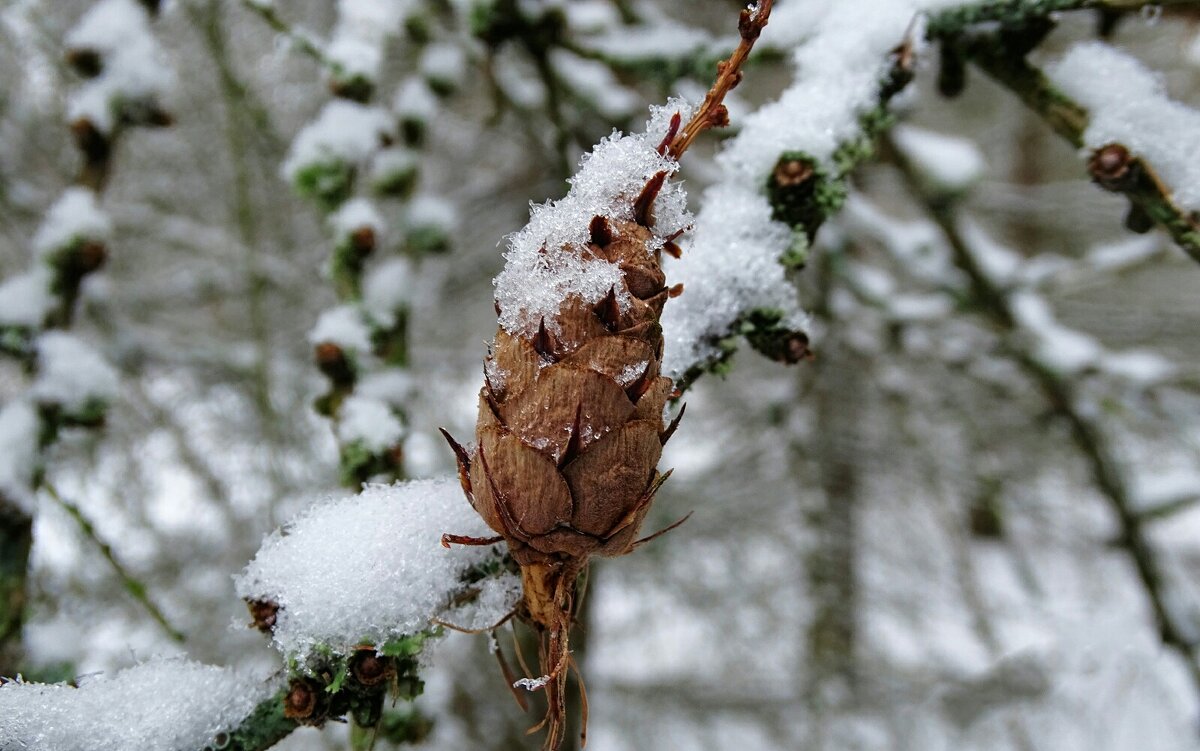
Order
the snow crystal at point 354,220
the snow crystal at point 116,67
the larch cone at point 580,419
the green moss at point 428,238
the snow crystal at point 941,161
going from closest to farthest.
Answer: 1. the larch cone at point 580,419
2. the snow crystal at point 354,220
3. the snow crystal at point 116,67
4. the green moss at point 428,238
5. the snow crystal at point 941,161

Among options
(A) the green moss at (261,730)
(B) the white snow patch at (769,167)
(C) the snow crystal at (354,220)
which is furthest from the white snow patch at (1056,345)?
(A) the green moss at (261,730)

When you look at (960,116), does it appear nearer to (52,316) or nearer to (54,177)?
(54,177)

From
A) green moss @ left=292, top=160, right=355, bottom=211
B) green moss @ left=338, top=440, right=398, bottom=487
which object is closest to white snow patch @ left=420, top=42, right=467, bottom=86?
green moss @ left=292, top=160, right=355, bottom=211

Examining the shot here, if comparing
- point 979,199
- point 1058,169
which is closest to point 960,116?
point 1058,169

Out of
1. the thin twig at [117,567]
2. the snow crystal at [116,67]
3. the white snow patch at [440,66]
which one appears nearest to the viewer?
the thin twig at [117,567]

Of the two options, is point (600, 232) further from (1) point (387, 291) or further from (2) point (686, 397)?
(2) point (686, 397)

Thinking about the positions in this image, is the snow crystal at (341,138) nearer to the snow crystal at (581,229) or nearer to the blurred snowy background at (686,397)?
the blurred snowy background at (686,397)
